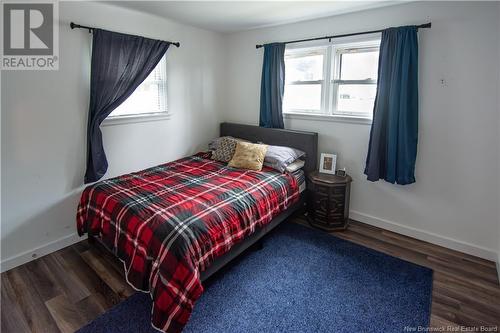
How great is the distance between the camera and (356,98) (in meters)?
3.19

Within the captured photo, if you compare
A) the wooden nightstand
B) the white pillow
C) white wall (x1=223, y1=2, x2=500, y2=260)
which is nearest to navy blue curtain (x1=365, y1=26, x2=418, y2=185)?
white wall (x1=223, y1=2, x2=500, y2=260)

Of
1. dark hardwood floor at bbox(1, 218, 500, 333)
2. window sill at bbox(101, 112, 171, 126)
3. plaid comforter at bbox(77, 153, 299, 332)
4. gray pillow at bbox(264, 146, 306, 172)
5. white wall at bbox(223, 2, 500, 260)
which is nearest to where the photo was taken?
plaid comforter at bbox(77, 153, 299, 332)

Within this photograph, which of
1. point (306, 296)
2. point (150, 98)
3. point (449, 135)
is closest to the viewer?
point (306, 296)

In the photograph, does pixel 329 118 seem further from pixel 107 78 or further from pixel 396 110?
pixel 107 78

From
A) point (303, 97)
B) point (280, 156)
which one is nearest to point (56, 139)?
point (280, 156)

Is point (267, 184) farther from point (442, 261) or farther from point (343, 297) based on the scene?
point (442, 261)

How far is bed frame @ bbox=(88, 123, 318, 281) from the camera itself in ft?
8.11

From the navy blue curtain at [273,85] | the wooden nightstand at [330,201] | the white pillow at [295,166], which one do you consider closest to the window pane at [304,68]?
the navy blue curtain at [273,85]

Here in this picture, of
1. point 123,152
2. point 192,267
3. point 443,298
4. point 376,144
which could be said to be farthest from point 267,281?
point 123,152

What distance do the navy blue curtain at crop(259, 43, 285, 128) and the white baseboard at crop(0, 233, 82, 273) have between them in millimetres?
2584

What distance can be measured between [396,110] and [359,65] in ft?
2.37

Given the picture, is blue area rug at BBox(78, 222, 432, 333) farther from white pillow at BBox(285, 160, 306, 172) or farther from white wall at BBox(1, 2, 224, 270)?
white wall at BBox(1, 2, 224, 270)

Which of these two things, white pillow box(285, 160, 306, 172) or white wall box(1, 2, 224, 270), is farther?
white pillow box(285, 160, 306, 172)

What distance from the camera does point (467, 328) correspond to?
184 centimetres
